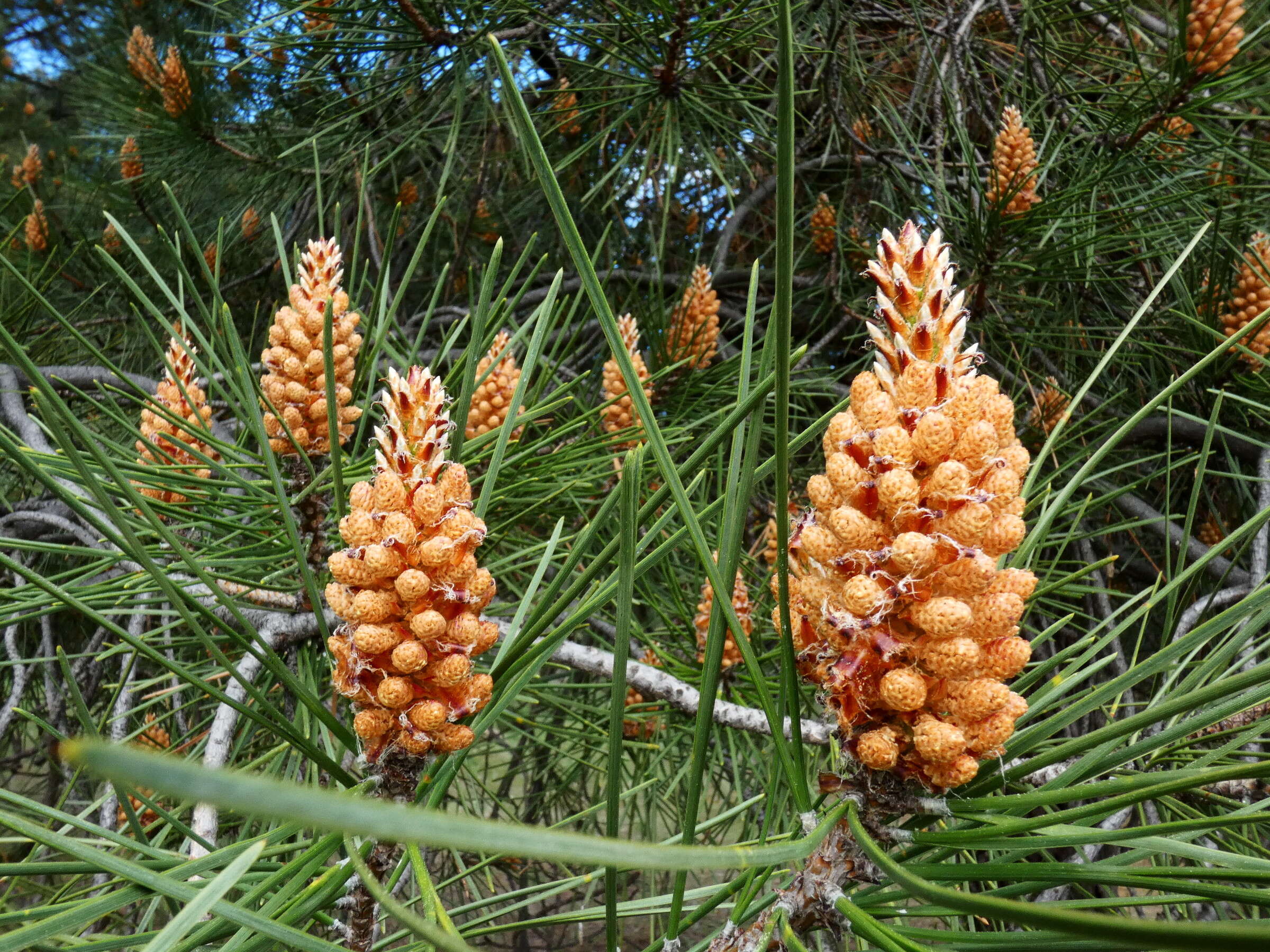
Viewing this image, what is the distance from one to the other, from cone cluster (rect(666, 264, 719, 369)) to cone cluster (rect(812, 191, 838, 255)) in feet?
1.40

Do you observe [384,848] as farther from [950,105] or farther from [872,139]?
[872,139]

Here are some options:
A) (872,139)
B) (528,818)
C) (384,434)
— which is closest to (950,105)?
(872,139)

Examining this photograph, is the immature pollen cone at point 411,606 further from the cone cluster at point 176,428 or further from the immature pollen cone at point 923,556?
the cone cluster at point 176,428

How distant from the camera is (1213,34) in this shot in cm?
111

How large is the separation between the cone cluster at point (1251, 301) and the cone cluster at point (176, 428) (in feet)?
4.06

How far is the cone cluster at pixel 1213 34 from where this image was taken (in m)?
1.09

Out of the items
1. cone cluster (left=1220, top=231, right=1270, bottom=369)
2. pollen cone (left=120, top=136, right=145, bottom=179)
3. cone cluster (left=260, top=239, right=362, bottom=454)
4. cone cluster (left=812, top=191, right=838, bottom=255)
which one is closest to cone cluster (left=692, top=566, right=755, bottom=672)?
cone cluster (left=260, top=239, right=362, bottom=454)

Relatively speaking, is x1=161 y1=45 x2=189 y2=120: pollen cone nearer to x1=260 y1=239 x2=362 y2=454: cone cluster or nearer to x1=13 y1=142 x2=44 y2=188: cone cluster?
x1=13 y1=142 x2=44 y2=188: cone cluster

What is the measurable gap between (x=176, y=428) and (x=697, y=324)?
2.51 ft

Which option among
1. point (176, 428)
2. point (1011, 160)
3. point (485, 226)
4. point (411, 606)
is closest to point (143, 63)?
point (485, 226)

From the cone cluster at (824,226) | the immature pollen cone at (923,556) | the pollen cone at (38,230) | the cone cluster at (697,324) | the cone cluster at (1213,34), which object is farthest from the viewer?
the pollen cone at (38,230)

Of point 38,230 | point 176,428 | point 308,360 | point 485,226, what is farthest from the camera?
point 485,226

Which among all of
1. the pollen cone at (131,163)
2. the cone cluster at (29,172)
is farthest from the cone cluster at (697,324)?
the cone cluster at (29,172)

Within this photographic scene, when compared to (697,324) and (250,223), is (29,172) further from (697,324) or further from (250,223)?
(697,324)
